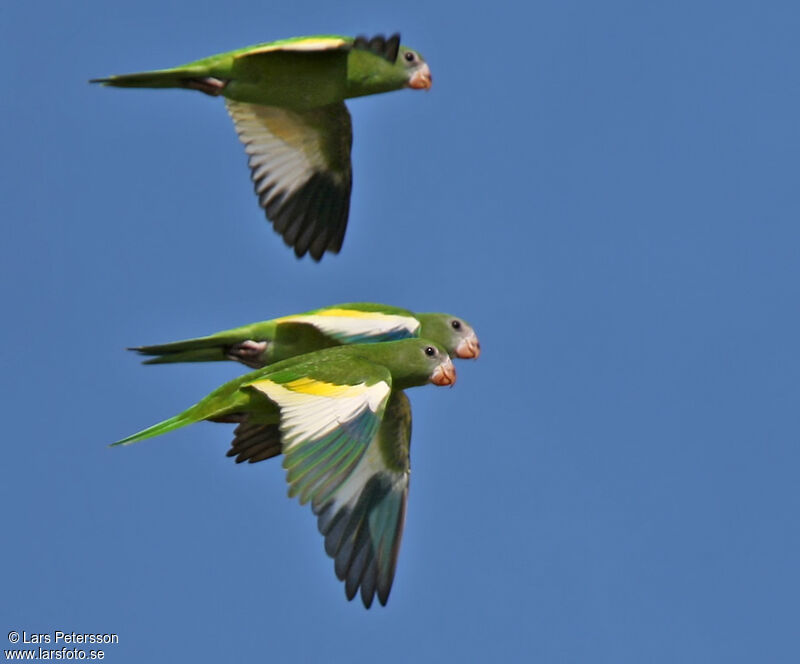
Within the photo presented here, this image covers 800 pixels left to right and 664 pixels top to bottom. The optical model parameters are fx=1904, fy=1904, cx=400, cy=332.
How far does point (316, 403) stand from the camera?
594 inches

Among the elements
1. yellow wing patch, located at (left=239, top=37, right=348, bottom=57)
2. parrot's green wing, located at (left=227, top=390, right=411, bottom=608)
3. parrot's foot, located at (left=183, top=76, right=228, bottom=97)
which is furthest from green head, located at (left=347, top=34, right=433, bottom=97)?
parrot's green wing, located at (left=227, top=390, right=411, bottom=608)

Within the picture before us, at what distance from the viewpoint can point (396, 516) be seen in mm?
16219

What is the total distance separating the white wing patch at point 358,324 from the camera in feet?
57.0

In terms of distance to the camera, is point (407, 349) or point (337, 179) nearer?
point (407, 349)

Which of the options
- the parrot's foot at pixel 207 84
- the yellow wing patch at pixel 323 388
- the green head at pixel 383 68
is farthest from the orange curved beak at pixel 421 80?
the yellow wing patch at pixel 323 388

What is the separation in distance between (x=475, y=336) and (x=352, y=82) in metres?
2.89

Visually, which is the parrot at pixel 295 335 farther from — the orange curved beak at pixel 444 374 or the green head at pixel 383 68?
the green head at pixel 383 68

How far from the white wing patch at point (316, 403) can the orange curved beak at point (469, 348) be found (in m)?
3.04

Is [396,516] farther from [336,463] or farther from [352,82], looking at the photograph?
[352,82]

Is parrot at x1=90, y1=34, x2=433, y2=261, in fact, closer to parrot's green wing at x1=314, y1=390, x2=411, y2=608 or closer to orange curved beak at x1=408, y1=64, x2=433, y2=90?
orange curved beak at x1=408, y1=64, x2=433, y2=90

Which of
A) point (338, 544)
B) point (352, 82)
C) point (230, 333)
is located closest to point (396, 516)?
point (338, 544)

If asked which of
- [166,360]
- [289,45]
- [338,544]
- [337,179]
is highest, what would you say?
[289,45]

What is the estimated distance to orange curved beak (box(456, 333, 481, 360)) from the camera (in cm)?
1858

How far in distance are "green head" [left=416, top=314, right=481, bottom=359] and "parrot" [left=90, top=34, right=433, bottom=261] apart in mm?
1584
